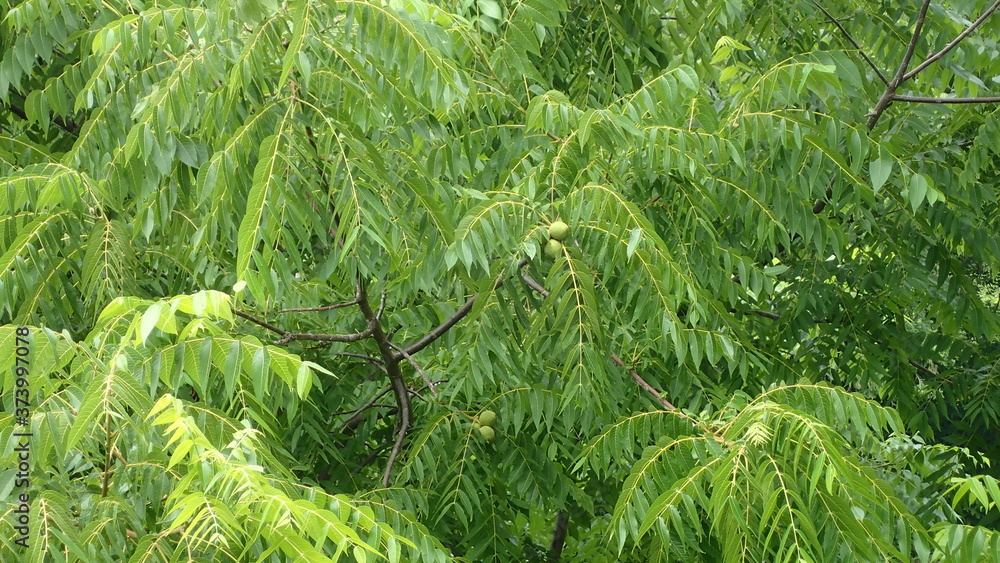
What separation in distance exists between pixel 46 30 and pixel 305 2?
5.40 ft

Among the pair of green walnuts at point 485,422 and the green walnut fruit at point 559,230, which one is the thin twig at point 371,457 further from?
the green walnut fruit at point 559,230

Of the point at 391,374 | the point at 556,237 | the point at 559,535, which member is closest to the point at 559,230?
the point at 556,237

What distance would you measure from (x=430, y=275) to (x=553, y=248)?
349 mm

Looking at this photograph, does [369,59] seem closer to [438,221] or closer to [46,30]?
[438,221]

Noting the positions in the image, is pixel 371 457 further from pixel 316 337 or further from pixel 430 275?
pixel 430 275

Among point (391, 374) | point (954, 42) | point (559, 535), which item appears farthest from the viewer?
point (559, 535)

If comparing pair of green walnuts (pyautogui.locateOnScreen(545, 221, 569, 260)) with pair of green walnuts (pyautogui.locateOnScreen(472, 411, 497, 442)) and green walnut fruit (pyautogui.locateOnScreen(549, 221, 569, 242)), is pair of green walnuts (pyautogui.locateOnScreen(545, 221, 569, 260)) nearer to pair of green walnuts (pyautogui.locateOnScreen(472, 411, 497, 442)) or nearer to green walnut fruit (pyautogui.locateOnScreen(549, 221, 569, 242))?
green walnut fruit (pyautogui.locateOnScreen(549, 221, 569, 242))

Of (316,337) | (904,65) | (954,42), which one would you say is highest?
(954,42)

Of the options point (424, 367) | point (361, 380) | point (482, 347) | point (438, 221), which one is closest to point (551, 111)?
point (438, 221)

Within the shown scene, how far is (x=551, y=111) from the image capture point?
2.90 metres

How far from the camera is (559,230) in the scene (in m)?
2.71

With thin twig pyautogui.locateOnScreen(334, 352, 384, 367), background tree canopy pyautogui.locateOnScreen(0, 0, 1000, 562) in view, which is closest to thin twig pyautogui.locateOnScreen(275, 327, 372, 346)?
background tree canopy pyautogui.locateOnScreen(0, 0, 1000, 562)

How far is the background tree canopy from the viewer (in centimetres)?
208

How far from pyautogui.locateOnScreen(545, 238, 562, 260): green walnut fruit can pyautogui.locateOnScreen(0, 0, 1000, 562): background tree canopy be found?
0.06m
